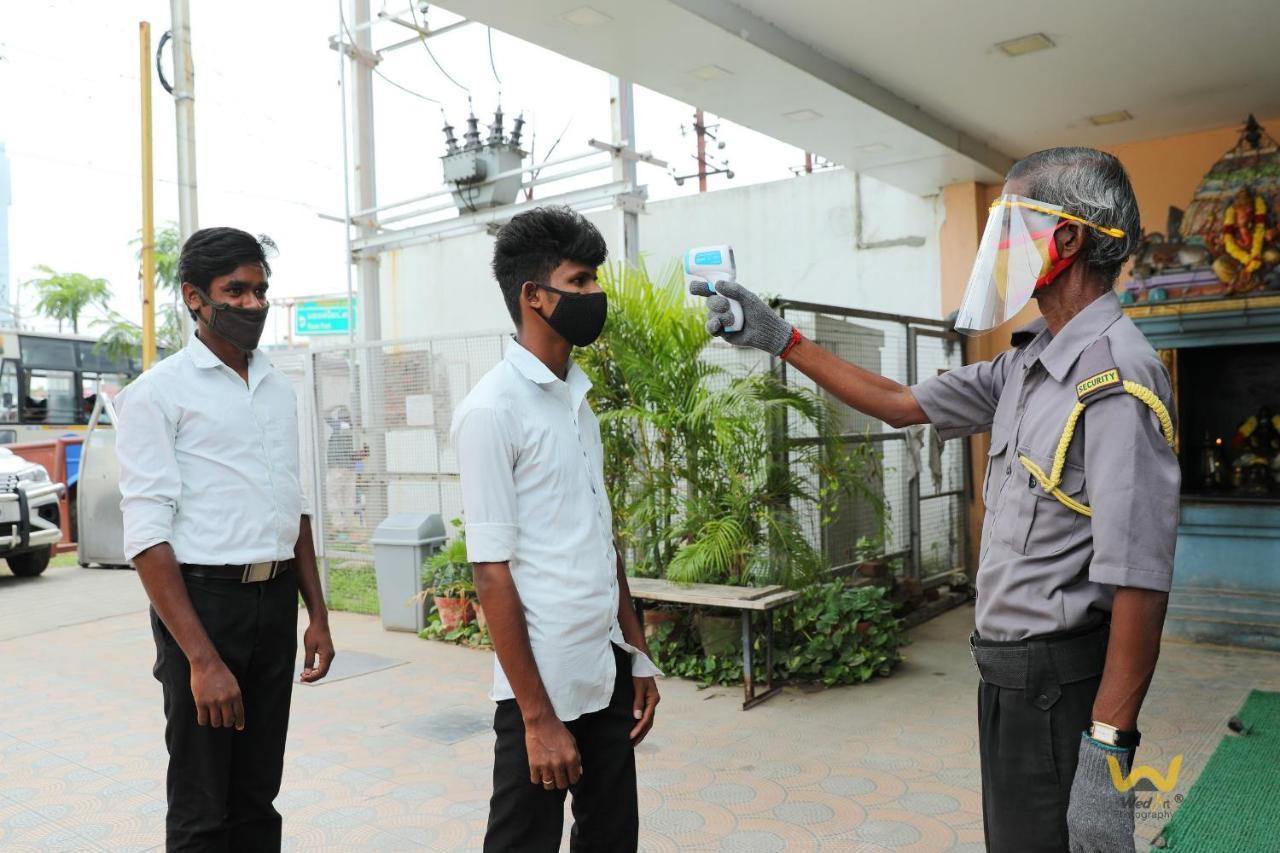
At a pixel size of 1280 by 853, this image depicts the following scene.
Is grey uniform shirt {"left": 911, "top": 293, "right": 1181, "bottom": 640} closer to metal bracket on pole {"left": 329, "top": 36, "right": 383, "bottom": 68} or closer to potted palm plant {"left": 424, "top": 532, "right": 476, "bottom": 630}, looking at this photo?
potted palm plant {"left": 424, "top": 532, "right": 476, "bottom": 630}

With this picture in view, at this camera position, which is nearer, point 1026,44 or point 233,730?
Answer: point 233,730

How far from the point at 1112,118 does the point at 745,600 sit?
14.6 ft

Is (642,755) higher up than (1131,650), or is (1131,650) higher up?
(1131,650)

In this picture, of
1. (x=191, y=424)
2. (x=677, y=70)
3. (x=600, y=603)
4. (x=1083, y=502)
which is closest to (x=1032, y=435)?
(x=1083, y=502)

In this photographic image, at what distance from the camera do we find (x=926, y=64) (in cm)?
572

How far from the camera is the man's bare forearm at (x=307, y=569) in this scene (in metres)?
2.75

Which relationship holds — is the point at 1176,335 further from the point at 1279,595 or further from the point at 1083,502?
the point at 1083,502

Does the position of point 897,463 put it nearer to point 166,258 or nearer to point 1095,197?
point 1095,197

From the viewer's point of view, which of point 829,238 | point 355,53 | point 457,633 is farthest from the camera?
point 355,53

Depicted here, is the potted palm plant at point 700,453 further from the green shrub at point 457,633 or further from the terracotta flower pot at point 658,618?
the green shrub at point 457,633

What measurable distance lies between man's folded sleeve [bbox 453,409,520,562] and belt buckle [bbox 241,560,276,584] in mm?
829

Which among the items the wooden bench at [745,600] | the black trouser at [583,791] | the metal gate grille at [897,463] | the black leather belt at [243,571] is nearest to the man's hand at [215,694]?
the black leather belt at [243,571]

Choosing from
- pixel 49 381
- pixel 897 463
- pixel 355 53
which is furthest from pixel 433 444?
pixel 49 381

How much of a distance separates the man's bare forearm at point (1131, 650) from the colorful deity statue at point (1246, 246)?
5.09m
